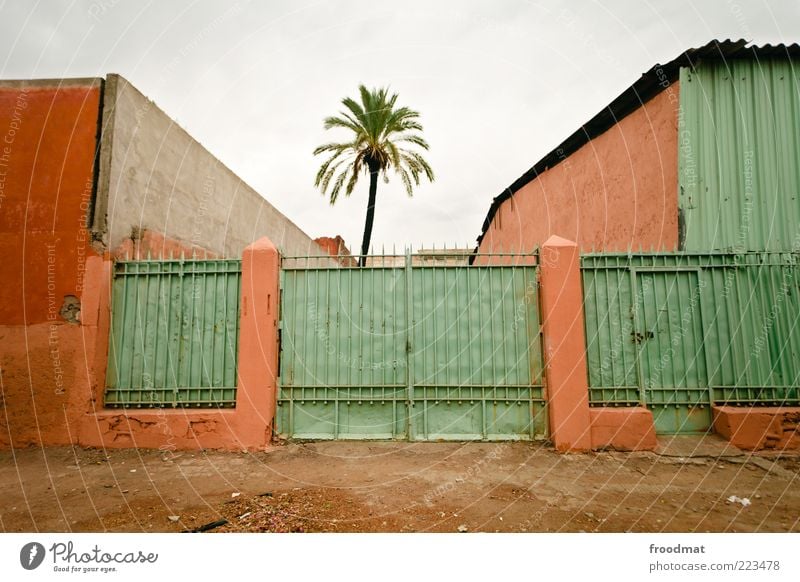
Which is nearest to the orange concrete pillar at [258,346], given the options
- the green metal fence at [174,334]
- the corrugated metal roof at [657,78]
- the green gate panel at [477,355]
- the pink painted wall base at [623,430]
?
the green metal fence at [174,334]

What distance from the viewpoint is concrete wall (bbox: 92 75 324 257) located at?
6.37 metres

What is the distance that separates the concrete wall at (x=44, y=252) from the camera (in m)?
6.00

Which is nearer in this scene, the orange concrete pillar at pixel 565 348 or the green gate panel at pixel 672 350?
the orange concrete pillar at pixel 565 348

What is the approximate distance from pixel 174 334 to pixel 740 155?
10204 millimetres

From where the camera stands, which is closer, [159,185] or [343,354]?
[343,354]

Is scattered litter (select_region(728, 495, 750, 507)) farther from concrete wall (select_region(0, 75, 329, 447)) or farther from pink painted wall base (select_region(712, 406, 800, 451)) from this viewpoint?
concrete wall (select_region(0, 75, 329, 447))

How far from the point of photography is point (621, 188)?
944cm

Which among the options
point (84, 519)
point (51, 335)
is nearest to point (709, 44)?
point (84, 519)

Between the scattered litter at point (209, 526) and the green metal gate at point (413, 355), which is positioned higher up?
the green metal gate at point (413, 355)

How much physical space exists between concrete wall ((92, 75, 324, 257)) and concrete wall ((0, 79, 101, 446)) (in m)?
0.29

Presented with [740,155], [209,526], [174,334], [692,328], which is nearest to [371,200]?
[174,334]

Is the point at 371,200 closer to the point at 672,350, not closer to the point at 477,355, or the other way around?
the point at 477,355

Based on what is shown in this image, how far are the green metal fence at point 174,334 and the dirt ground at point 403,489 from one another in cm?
85

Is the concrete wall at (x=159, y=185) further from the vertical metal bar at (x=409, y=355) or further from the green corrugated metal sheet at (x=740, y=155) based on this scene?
the green corrugated metal sheet at (x=740, y=155)
